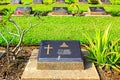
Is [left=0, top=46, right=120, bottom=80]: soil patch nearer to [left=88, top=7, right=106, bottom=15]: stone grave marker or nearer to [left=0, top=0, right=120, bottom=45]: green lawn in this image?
[left=0, top=0, right=120, bottom=45]: green lawn

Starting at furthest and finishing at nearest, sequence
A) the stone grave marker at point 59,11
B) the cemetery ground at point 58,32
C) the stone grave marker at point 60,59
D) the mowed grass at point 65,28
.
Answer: the stone grave marker at point 59,11, the mowed grass at point 65,28, the cemetery ground at point 58,32, the stone grave marker at point 60,59

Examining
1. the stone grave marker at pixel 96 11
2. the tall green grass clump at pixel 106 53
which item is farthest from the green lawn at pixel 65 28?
the tall green grass clump at pixel 106 53

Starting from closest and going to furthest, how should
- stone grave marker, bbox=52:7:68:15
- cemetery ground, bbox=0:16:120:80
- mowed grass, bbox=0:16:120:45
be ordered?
cemetery ground, bbox=0:16:120:80
mowed grass, bbox=0:16:120:45
stone grave marker, bbox=52:7:68:15

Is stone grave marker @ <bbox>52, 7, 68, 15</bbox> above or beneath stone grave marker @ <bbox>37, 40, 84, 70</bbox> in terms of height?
beneath

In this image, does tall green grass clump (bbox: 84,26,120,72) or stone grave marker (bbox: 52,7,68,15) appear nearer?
tall green grass clump (bbox: 84,26,120,72)

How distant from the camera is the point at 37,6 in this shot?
15.1 m

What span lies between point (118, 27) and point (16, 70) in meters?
4.87

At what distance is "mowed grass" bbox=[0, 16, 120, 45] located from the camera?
332 inches

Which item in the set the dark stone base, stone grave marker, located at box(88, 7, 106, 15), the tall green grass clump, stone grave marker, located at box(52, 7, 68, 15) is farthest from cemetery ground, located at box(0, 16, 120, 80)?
stone grave marker, located at box(52, 7, 68, 15)

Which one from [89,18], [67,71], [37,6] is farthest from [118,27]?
[37,6]

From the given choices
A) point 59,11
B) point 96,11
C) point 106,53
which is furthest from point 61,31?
point 96,11

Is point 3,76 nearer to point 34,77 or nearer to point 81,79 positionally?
point 34,77

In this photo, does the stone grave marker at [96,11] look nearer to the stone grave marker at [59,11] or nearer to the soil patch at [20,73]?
the stone grave marker at [59,11]

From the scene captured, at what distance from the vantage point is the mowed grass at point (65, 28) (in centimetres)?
842
